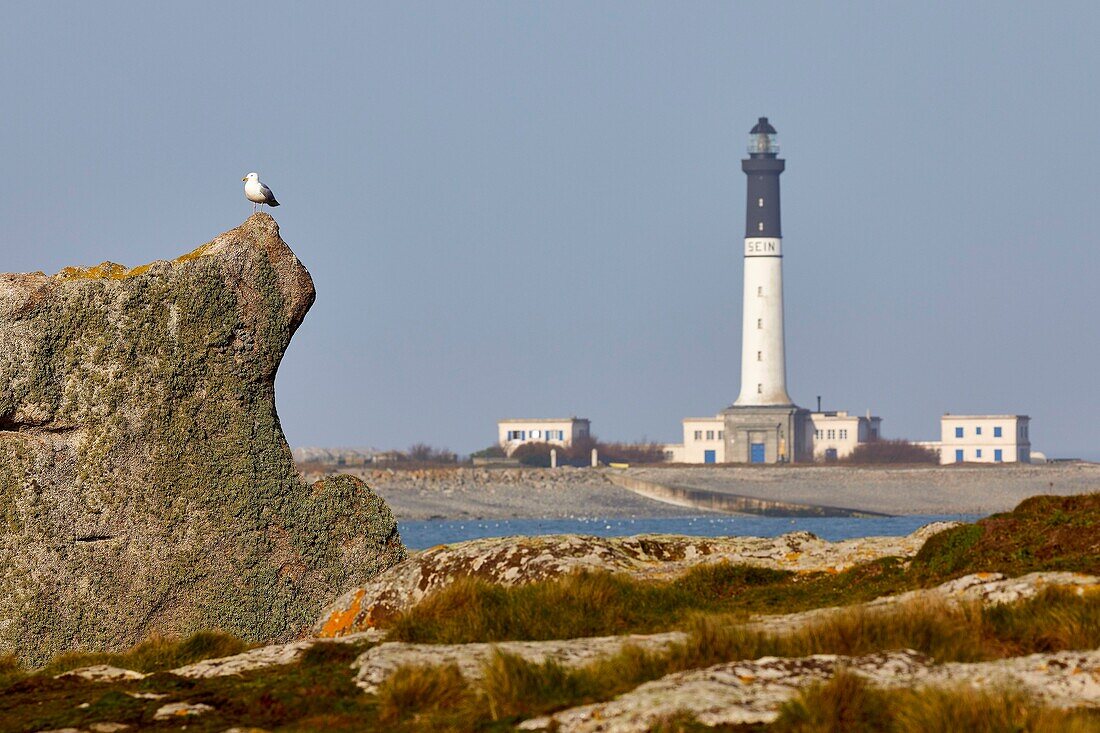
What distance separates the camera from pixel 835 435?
422 ft

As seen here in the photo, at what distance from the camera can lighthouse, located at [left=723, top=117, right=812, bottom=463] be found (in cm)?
11950

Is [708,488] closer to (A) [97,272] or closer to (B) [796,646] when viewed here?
(A) [97,272]

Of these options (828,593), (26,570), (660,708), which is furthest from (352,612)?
(660,708)

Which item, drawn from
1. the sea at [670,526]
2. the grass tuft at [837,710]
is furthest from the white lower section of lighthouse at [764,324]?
the grass tuft at [837,710]

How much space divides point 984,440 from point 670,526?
56131mm

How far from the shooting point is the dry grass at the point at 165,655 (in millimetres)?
11070

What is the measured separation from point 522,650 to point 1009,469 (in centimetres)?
10968

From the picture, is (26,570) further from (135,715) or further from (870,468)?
(870,468)

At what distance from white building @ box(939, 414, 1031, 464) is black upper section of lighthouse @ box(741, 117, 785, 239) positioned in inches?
912

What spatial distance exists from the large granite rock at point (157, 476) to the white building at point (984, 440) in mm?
117946

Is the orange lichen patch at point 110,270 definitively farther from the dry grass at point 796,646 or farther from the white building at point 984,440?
the white building at point 984,440

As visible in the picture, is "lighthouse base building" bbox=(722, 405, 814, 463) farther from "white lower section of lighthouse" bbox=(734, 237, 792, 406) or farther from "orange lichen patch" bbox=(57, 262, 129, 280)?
"orange lichen patch" bbox=(57, 262, 129, 280)

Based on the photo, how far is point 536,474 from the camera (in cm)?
11331

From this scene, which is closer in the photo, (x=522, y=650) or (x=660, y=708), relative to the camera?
(x=660, y=708)
